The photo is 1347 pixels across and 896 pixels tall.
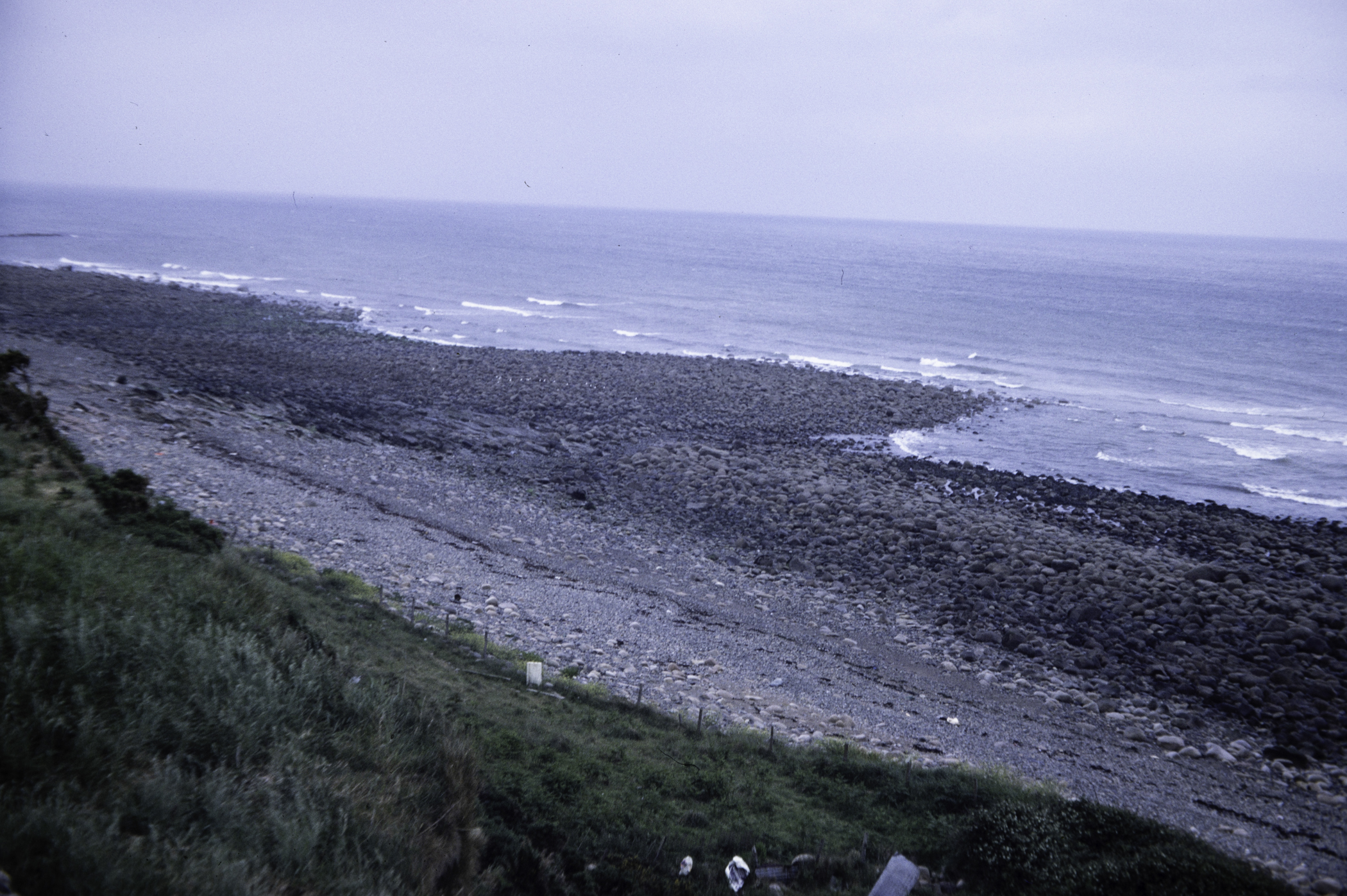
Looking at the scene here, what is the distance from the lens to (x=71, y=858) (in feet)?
14.3

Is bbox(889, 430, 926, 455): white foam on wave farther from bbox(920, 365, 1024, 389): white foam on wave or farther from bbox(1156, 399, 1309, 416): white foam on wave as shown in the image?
bbox(1156, 399, 1309, 416): white foam on wave

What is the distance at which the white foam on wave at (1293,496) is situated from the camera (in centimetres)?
2875

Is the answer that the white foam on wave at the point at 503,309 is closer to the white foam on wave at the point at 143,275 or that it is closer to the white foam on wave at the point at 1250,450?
the white foam on wave at the point at 143,275

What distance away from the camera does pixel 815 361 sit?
51.4m

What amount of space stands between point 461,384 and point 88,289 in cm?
3097

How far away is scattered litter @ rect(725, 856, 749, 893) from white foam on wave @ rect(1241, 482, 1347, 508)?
30.9 metres

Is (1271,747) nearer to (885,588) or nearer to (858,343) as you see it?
(885,588)

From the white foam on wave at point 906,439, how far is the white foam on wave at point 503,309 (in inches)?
1497

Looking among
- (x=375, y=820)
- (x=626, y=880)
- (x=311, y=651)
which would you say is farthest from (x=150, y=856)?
(x=626, y=880)

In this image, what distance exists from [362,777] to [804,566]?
16.1 metres

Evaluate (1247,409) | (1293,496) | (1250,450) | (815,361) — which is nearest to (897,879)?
(1293,496)

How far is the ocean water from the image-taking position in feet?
115

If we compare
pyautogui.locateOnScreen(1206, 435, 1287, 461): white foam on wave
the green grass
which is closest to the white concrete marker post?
the green grass

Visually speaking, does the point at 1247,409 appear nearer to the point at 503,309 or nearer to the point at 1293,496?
the point at 1293,496
